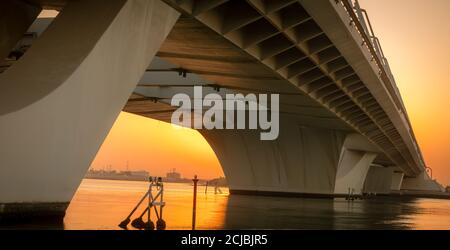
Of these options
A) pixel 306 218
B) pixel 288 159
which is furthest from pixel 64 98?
pixel 288 159

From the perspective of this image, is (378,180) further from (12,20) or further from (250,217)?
(12,20)

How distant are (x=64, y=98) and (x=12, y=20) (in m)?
7.73

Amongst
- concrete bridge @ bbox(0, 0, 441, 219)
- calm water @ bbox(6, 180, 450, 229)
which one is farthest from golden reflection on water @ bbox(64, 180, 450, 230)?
concrete bridge @ bbox(0, 0, 441, 219)

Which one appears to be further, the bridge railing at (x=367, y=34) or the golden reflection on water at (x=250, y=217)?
the bridge railing at (x=367, y=34)

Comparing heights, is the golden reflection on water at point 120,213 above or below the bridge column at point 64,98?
below

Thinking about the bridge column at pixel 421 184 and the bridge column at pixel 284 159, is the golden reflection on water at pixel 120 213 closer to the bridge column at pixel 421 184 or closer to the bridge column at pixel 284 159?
the bridge column at pixel 284 159

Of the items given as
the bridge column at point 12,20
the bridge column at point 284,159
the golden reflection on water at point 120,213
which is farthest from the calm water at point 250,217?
the bridge column at point 284,159

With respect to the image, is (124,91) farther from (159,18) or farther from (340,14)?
(340,14)

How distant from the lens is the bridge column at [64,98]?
46.0 feet

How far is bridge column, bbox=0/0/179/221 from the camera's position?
46.0 feet

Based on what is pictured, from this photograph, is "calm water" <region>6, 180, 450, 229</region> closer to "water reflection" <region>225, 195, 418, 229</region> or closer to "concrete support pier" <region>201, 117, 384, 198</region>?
"water reflection" <region>225, 195, 418, 229</region>

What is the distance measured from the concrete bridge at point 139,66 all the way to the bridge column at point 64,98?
0.10 feet
